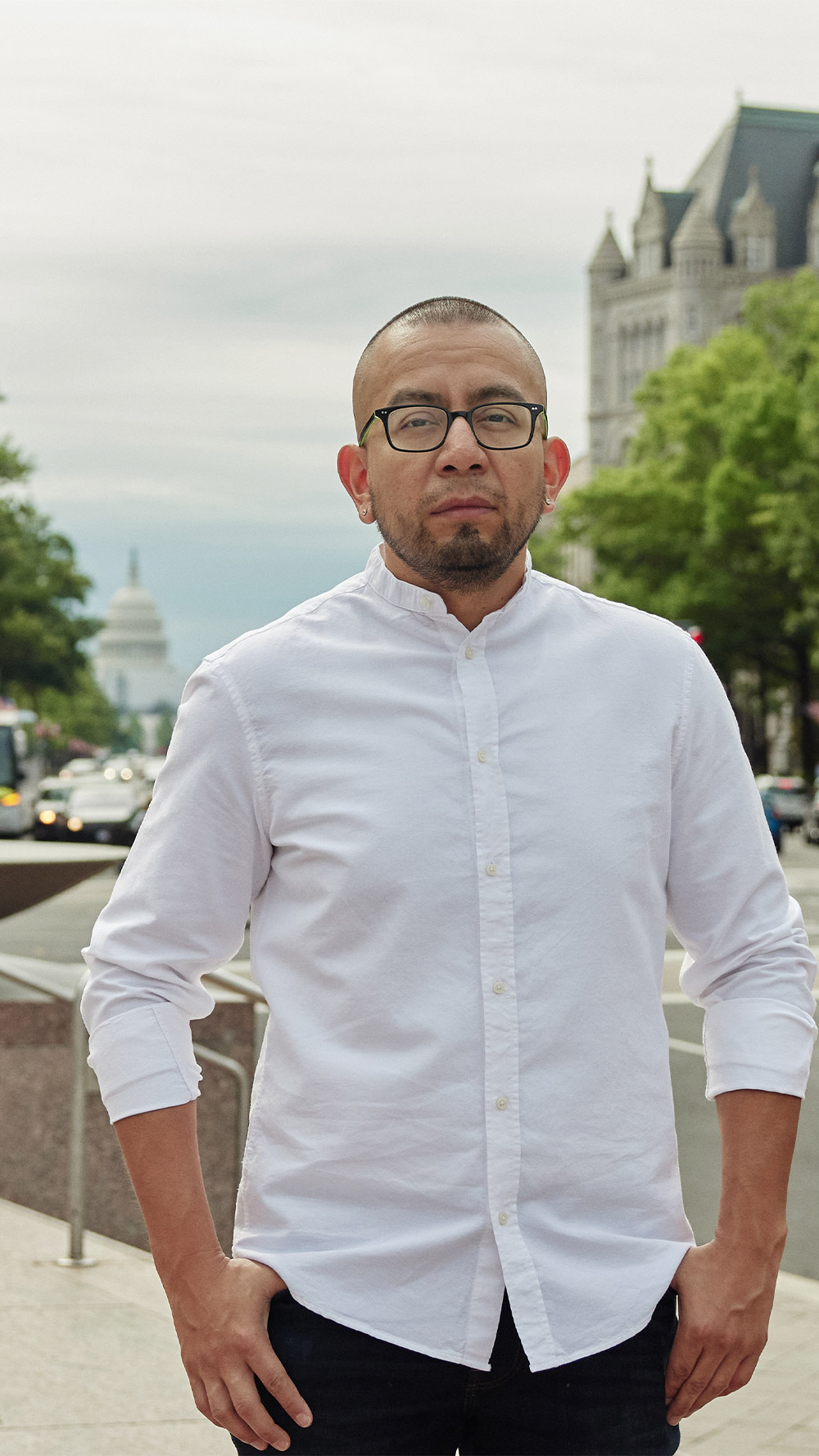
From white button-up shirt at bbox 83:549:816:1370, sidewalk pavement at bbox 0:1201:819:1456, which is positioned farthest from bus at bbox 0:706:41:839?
white button-up shirt at bbox 83:549:816:1370

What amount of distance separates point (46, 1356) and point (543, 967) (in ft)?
10.1

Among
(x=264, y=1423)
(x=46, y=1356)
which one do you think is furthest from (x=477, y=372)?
(x=46, y=1356)

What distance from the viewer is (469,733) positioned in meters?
2.17

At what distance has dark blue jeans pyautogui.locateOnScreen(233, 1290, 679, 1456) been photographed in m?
2.04

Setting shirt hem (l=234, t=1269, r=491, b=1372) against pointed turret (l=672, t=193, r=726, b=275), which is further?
pointed turret (l=672, t=193, r=726, b=275)

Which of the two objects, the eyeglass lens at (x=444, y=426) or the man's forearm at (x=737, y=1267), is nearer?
the man's forearm at (x=737, y=1267)

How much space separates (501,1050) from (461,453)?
0.70m

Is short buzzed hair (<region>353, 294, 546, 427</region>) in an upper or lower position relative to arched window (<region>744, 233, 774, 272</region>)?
lower

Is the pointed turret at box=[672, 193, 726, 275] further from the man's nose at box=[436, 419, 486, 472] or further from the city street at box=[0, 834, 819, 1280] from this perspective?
the man's nose at box=[436, 419, 486, 472]

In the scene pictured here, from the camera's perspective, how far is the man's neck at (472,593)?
89.0 inches

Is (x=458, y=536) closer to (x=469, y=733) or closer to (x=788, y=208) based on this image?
(x=469, y=733)

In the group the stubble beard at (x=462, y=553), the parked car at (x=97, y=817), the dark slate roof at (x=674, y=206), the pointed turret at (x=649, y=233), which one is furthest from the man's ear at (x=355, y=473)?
the dark slate roof at (x=674, y=206)

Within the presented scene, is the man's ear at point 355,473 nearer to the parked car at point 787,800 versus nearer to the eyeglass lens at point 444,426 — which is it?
the eyeglass lens at point 444,426

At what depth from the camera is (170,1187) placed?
2.12 metres
